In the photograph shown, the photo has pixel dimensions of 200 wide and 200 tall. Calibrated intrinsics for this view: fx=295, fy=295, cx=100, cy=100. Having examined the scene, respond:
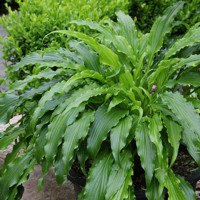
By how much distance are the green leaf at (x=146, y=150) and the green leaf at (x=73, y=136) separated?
0.99 ft

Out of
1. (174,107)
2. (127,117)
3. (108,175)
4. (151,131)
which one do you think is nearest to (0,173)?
(108,175)

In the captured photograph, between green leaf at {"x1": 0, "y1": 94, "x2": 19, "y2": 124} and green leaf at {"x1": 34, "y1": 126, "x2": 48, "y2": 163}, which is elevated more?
green leaf at {"x1": 0, "y1": 94, "x2": 19, "y2": 124}

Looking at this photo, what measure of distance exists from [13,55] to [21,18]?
1.26ft

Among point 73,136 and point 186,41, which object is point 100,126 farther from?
point 186,41

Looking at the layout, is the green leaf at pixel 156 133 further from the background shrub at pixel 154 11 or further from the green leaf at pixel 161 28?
the background shrub at pixel 154 11

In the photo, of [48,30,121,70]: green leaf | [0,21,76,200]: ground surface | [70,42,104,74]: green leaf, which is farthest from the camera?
[0,21,76,200]: ground surface

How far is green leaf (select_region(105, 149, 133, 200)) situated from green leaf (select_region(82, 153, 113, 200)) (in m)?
0.04

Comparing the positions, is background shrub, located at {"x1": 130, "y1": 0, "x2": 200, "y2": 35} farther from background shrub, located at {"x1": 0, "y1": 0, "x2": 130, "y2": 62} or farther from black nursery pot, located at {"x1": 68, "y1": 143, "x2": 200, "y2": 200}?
black nursery pot, located at {"x1": 68, "y1": 143, "x2": 200, "y2": 200}

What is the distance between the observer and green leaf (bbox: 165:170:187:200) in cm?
166

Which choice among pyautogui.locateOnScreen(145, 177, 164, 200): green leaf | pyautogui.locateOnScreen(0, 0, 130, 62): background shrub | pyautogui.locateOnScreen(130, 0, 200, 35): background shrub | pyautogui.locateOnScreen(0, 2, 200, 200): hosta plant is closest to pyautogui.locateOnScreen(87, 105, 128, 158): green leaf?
pyautogui.locateOnScreen(0, 2, 200, 200): hosta plant

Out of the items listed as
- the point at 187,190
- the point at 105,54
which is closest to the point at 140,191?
the point at 187,190

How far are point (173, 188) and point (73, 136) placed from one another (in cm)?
65

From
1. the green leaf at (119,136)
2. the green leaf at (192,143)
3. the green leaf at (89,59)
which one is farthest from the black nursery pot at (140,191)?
the green leaf at (89,59)

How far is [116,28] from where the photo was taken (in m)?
2.36
